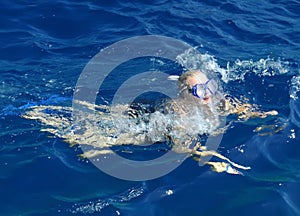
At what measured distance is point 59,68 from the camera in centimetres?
871

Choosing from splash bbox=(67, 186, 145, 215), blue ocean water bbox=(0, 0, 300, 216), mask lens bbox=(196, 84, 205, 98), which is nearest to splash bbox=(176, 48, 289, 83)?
blue ocean water bbox=(0, 0, 300, 216)

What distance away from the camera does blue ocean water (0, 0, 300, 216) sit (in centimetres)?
547

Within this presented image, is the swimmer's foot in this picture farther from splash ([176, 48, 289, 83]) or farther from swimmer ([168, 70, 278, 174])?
splash ([176, 48, 289, 83])

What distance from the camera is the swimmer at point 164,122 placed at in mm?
6438

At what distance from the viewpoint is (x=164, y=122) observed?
6.66 metres

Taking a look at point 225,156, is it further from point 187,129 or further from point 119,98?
point 119,98

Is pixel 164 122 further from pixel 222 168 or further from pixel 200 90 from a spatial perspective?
pixel 222 168

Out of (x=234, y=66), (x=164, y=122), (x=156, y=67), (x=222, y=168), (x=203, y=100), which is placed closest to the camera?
(x=222, y=168)

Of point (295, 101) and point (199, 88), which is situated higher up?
point (199, 88)

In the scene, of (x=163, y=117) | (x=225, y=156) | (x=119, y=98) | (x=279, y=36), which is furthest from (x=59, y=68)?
(x=279, y=36)

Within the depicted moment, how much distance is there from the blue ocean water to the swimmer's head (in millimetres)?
617

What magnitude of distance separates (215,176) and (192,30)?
16.3 ft

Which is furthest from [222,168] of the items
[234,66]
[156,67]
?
[156,67]

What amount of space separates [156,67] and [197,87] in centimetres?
228
